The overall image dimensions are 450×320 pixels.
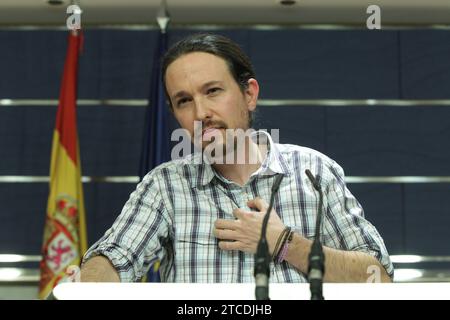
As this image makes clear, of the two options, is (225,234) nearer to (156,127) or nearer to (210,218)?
(210,218)

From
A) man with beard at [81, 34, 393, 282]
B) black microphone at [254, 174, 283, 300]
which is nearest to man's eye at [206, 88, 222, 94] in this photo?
man with beard at [81, 34, 393, 282]

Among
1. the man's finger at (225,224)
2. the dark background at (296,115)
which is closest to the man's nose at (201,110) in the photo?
the man's finger at (225,224)

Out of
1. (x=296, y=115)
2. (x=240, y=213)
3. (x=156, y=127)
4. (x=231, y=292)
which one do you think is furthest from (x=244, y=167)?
(x=296, y=115)

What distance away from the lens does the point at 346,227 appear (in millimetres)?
1800

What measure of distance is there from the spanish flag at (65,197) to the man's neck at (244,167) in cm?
203

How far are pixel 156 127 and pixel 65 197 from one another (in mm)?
608

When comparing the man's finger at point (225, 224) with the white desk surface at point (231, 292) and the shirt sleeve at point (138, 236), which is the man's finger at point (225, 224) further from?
the white desk surface at point (231, 292)

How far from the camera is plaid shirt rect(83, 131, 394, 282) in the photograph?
176 centimetres

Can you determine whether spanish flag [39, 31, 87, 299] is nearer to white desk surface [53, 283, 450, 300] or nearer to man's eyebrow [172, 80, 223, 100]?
man's eyebrow [172, 80, 223, 100]

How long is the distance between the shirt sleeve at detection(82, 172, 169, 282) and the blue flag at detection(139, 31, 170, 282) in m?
2.06

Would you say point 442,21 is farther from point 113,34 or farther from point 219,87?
point 219,87

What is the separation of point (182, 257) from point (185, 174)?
23 centimetres
